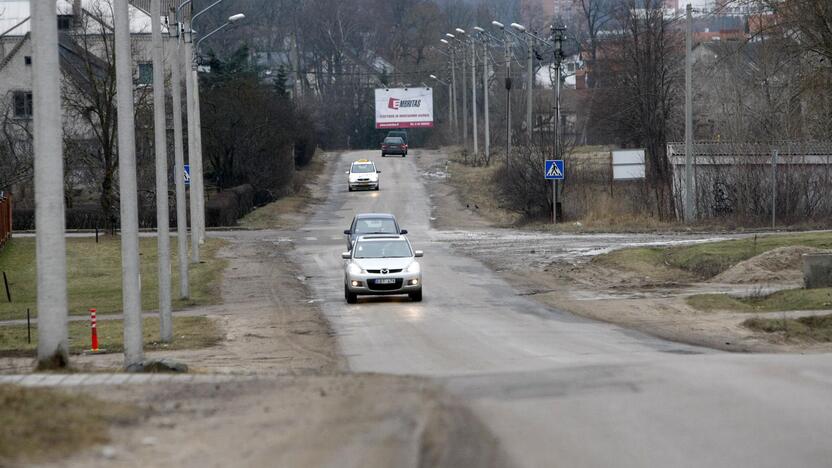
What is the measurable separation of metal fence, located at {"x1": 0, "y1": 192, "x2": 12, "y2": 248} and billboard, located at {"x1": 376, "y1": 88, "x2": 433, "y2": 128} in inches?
2270

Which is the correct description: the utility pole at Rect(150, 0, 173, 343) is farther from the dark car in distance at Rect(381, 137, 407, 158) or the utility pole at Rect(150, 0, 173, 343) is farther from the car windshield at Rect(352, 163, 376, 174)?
the dark car in distance at Rect(381, 137, 407, 158)

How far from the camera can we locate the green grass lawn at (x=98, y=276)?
28.6m

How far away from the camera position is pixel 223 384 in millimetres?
11516

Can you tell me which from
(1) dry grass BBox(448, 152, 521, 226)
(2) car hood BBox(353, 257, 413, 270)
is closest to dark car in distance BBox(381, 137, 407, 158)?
(1) dry grass BBox(448, 152, 521, 226)

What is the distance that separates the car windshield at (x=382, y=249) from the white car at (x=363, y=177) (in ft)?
134

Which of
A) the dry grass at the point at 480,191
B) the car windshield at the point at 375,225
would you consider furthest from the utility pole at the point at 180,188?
the dry grass at the point at 480,191

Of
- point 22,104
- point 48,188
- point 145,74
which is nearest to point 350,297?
point 48,188

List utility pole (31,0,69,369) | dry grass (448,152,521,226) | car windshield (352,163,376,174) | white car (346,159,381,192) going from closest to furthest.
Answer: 1. utility pole (31,0,69,369)
2. dry grass (448,152,521,226)
3. white car (346,159,381,192)
4. car windshield (352,163,376,174)

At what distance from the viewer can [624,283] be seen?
29.4 m

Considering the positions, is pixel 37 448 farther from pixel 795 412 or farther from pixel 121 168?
pixel 121 168

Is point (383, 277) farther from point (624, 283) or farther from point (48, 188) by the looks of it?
point (48, 188)

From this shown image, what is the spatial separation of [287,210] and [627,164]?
57.3ft

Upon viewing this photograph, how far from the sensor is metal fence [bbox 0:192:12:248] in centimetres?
4453

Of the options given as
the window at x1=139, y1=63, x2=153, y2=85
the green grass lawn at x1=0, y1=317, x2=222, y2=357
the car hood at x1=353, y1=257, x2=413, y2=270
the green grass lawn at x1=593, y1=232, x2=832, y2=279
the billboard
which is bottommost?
the green grass lawn at x1=0, y1=317, x2=222, y2=357
